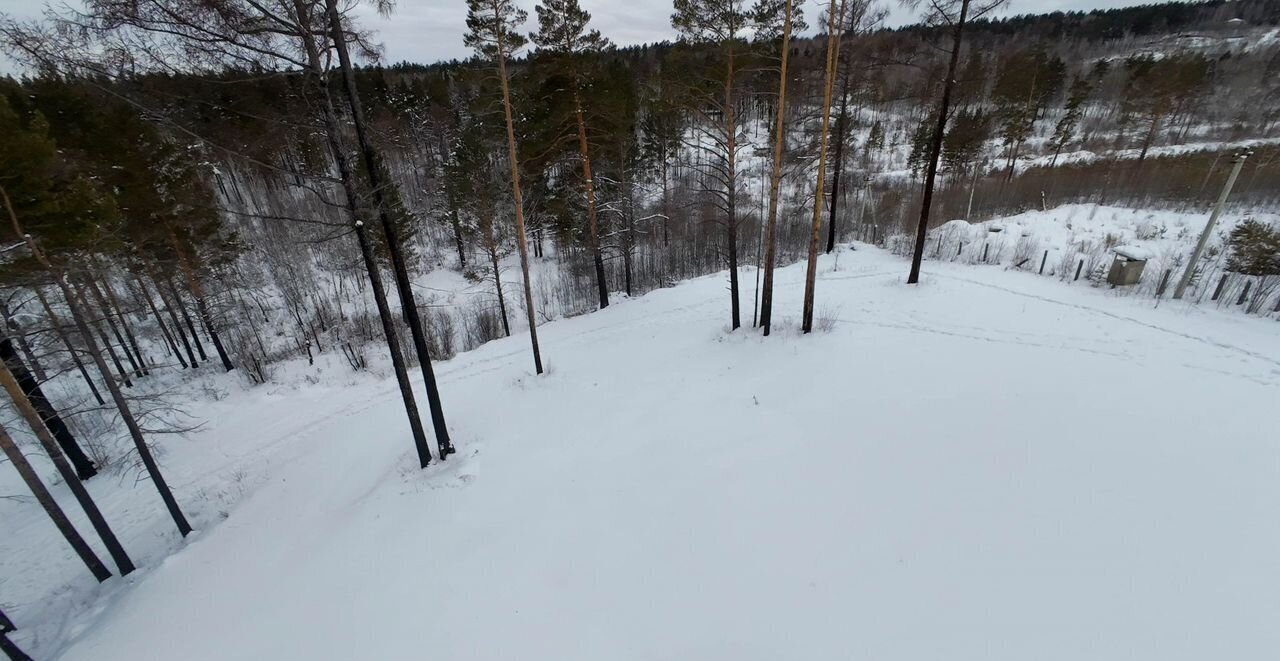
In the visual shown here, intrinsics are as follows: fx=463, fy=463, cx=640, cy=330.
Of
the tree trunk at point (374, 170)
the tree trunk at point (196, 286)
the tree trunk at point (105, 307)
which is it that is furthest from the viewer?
the tree trunk at point (196, 286)

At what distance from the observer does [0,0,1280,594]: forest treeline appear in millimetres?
5664

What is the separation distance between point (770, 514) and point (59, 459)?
Result: 39.2 feet

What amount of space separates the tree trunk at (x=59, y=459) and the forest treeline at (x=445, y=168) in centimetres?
51

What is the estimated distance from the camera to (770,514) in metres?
6.21

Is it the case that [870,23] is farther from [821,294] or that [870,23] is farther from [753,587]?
[753,587]

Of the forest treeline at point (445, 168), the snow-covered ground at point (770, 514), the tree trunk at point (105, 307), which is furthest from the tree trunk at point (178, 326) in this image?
the snow-covered ground at point (770, 514)

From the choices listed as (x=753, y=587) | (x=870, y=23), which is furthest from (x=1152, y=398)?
(x=870, y=23)

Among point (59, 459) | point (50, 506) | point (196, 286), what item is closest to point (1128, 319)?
point (59, 459)

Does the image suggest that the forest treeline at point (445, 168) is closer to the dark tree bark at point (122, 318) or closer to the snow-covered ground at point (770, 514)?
the dark tree bark at point (122, 318)

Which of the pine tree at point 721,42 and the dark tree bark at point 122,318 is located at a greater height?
the pine tree at point 721,42

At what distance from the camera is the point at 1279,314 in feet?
33.1

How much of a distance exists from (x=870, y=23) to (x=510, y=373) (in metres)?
12.2

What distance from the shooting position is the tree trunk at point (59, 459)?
7.36m

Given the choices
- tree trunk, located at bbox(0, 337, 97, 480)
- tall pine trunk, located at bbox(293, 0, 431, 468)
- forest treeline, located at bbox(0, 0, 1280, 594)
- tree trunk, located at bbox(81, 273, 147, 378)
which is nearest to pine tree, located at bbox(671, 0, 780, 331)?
forest treeline, located at bbox(0, 0, 1280, 594)
